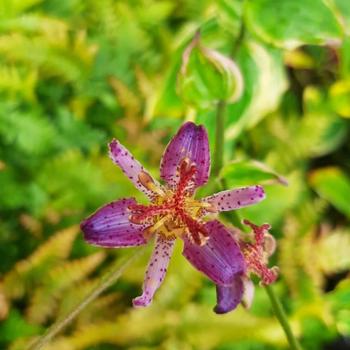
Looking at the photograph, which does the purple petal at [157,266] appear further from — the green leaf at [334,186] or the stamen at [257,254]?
the green leaf at [334,186]

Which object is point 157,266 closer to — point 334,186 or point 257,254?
point 257,254

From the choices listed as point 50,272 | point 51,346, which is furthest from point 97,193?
point 51,346

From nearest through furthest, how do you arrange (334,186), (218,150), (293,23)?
(218,150)
(293,23)
(334,186)

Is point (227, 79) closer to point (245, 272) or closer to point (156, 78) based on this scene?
point (245, 272)

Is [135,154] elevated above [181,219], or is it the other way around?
[181,219]

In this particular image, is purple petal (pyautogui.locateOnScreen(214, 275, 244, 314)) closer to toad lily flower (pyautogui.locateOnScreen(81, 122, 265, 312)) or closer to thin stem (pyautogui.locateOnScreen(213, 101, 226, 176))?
toad lily flower (pyautogui.locateOnScreen(81, 122, 265, 312))

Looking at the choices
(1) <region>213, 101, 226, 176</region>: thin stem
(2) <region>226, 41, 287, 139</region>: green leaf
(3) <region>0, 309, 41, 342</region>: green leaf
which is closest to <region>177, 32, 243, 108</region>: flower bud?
(1) <region>213, 101, 226, 176</region>: thin stem

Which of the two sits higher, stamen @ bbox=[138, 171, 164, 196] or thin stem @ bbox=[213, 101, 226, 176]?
stamen @ bbox=[138, 171, 164, 196]

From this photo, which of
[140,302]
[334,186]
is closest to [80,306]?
[140,302]
